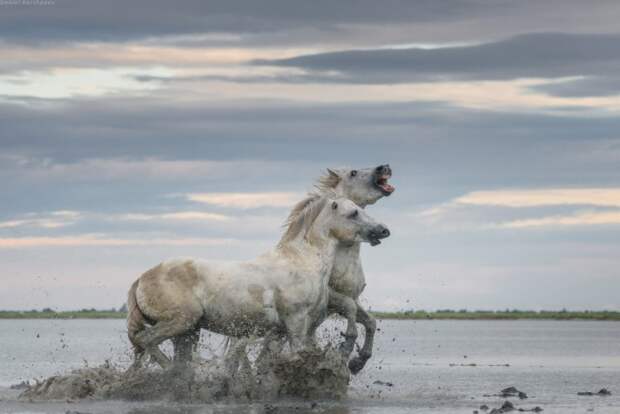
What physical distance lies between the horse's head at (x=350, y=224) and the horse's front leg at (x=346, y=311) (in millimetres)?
926

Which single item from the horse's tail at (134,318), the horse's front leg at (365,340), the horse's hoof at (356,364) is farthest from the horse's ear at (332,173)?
the horse's tail at (134,318)

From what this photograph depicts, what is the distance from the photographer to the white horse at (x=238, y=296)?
57.8 ft

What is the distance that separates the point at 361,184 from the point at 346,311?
5.95ft

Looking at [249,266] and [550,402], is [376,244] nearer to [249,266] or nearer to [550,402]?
[249,266]

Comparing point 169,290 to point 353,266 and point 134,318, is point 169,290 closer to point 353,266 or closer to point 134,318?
point 134,318

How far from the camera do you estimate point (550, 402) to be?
1939 centimetres

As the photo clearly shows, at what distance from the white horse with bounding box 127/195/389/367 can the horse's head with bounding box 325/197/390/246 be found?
24 mm

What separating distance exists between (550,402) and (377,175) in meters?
3.99

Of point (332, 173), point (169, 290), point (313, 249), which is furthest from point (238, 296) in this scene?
point (332, 173)

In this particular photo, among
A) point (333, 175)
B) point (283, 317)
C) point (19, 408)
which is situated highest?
point (333, 175)

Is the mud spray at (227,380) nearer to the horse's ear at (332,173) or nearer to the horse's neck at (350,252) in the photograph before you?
the horse's neck at (350,252)

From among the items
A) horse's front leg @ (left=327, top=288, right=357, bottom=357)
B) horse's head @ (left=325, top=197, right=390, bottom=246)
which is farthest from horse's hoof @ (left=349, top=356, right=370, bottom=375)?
horse's head @ (left=325, top=197, right=390, bottom=246)

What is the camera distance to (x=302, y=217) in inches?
723

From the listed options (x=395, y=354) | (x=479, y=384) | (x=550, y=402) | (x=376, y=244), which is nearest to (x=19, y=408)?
(x=376, y=244)
